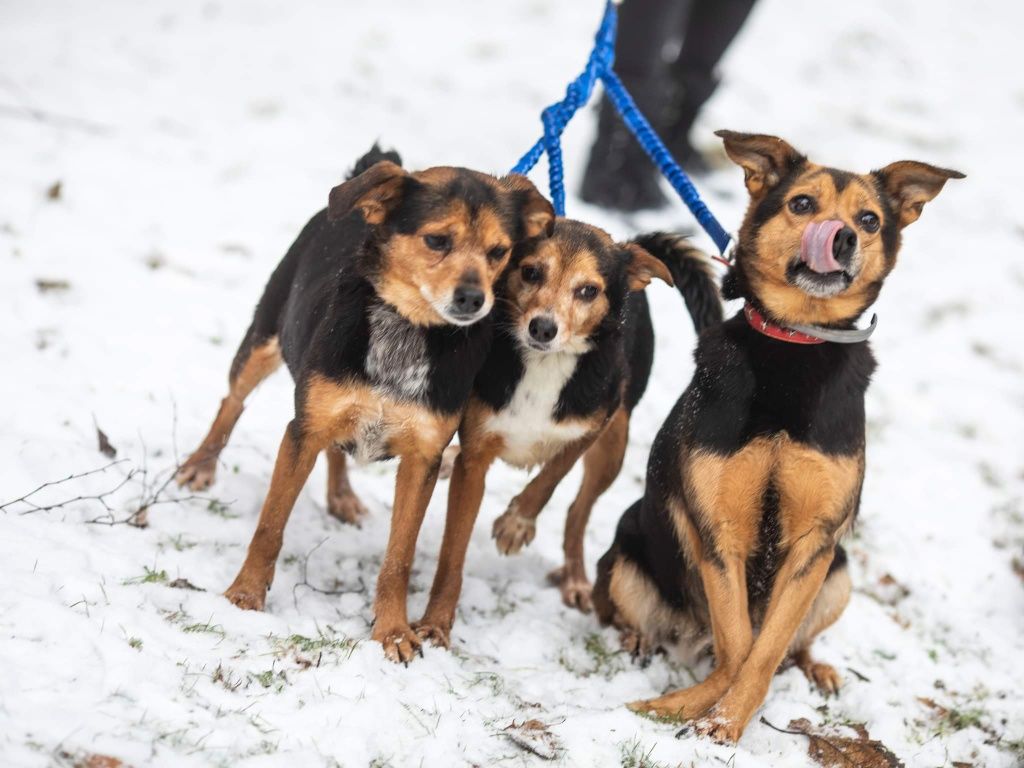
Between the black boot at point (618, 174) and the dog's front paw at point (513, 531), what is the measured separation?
4.81 metres

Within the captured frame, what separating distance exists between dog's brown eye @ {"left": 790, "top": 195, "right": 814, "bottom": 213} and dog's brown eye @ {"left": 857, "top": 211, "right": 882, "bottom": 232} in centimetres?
19

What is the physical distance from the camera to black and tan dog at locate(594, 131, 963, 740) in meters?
3.80

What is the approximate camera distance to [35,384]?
5098mm

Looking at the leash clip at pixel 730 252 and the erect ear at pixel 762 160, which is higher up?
the erect ear at pixel 762 160

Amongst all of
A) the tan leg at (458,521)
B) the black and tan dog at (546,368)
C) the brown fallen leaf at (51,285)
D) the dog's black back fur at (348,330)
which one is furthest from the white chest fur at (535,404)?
the brown fallen leaf at (51,285)

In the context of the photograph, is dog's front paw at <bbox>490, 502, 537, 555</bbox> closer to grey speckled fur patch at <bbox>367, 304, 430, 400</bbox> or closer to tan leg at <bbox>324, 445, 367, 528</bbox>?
tan leg at <bbox>324, 445, 367, 528</bbox>

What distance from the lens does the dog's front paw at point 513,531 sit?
4.85 m

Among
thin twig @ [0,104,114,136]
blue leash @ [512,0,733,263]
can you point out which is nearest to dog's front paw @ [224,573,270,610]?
blue leash @ [512,0,733,263]

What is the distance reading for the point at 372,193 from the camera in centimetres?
382

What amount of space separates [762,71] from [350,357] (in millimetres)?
10077

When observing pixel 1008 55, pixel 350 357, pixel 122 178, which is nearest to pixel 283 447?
pixel 350 357

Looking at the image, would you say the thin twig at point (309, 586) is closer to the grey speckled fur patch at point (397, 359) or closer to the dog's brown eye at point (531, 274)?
the grey speckled fur patch at point (397, 359)

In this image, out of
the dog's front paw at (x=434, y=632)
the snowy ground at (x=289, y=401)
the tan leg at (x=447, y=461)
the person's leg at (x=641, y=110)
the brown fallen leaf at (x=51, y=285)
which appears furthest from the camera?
the person's leg at (x=641, y=110)

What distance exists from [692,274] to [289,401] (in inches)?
105
